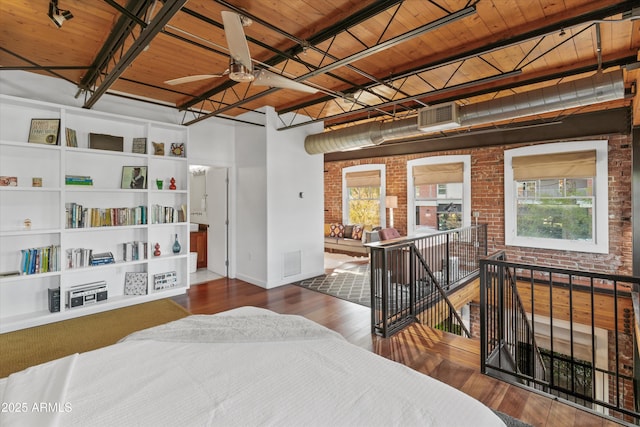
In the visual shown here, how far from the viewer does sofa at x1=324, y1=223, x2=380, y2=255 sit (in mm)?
8219

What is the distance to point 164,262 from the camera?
518 centimetres

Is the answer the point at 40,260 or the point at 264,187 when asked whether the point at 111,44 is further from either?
the point at 264,187

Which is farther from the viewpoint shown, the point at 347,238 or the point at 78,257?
the point at 347,238

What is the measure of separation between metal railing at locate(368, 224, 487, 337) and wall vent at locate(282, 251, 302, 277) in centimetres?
162

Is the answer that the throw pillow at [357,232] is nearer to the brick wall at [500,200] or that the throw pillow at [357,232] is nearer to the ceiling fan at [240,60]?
the brick wall at [500,200]

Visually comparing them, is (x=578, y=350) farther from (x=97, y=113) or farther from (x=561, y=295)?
(x=97, y=113)

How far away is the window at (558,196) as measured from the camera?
5.60 meters

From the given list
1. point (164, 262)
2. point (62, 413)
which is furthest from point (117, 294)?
point (62, 413)

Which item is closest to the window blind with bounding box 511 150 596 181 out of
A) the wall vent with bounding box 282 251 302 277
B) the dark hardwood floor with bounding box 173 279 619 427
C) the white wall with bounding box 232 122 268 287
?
the dark hardwood floor with bounding box 173 279 619 427

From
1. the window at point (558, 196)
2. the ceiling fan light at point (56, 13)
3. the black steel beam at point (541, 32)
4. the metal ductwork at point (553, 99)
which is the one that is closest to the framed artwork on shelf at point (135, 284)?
the ceiling fan light at point (56, 13)

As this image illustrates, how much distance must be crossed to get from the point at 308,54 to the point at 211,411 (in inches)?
138

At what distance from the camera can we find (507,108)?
4016 mm

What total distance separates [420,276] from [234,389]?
362 cm

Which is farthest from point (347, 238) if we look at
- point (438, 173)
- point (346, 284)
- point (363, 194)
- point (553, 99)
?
point (553, 99)
